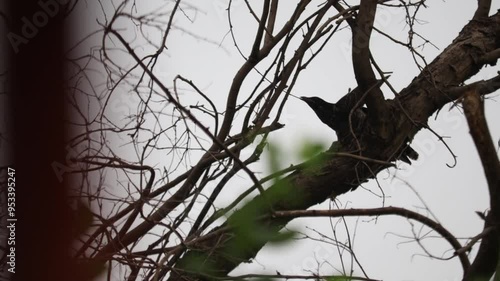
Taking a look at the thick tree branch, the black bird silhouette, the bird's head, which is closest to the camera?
the thick tree branch

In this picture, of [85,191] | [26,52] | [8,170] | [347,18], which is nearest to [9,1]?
[26,52]

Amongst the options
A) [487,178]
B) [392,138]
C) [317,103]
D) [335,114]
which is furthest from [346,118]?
[487,178]

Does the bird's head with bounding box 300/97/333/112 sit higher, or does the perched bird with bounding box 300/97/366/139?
the bird's head with bounding box 300/97/333/112

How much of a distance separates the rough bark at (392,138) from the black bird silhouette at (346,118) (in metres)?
0.08

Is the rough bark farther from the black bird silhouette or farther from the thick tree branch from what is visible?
the thick tree branch

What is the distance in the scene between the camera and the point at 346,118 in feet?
9.11

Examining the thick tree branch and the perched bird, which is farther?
the perched bird

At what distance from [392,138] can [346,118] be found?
0.96 ft

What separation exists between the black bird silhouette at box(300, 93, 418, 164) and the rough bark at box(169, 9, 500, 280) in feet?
0.26

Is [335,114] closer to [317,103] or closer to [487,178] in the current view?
[317,103]

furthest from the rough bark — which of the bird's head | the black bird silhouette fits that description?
the bird's head

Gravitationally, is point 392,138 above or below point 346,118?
below

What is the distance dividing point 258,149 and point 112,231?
2.06 feet

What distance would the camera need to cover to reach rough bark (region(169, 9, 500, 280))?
2.25 meters
